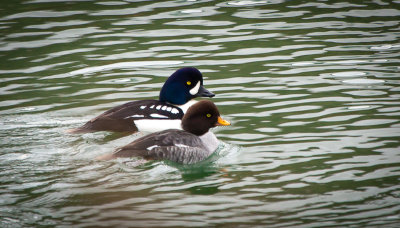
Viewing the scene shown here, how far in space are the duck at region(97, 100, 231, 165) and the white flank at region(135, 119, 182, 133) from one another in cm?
43

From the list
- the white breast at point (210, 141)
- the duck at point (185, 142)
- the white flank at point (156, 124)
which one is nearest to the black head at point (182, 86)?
the white flank at point (156, 124)

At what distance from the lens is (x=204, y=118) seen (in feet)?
29.4

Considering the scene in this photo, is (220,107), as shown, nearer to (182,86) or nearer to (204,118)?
(182,86)

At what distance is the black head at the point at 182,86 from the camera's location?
390 inches

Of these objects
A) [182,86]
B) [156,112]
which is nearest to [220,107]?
[182,86]

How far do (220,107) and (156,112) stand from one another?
1.35m

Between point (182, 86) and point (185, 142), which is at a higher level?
point (182, 86)

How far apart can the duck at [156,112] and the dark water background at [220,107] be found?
215mm

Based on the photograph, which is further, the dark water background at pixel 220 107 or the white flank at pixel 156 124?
the white flank at pixel 156 124

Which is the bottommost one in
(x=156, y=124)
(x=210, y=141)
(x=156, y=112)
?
(x=210, y=141)

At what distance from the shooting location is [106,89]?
1145 centimetres

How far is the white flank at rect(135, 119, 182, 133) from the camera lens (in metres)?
9.47

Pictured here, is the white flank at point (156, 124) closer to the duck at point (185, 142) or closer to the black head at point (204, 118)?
the duck at point (185, 142)

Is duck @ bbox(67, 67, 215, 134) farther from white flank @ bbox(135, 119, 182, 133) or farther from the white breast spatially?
the white breast
